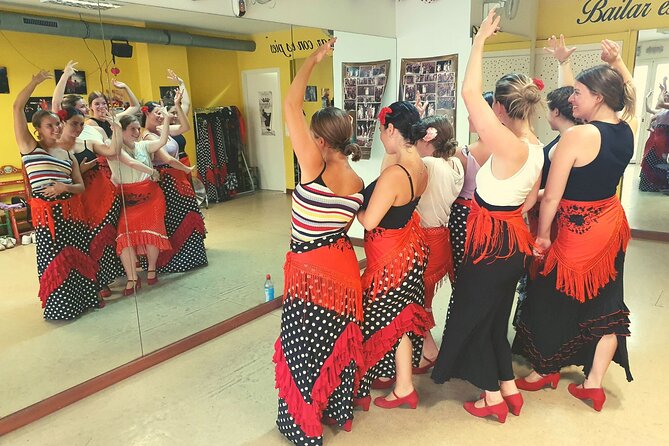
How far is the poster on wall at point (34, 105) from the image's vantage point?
2.43 meters

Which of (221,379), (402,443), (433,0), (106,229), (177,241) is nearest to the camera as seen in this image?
(402,443)

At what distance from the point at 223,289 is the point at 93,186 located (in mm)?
1314

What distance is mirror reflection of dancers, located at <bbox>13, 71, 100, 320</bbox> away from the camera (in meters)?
2.51

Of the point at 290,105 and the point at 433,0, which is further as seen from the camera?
the point at 433,0

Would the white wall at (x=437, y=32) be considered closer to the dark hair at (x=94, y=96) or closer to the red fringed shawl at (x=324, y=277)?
the red fringed shawl at (x=324, y=277)

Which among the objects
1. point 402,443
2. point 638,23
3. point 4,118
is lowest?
point 402,443

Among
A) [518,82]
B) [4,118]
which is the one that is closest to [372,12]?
[518,82]

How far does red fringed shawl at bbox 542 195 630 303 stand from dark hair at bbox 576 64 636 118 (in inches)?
17.4

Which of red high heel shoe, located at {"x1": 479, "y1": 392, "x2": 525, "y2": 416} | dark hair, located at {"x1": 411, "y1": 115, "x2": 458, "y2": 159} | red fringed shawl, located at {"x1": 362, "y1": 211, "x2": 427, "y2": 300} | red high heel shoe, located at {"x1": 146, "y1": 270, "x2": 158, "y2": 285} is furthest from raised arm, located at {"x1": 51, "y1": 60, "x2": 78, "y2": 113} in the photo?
red high heel shoe, located at {"x1": 479, "y1": 392, "x2": 525, "y2": 416}

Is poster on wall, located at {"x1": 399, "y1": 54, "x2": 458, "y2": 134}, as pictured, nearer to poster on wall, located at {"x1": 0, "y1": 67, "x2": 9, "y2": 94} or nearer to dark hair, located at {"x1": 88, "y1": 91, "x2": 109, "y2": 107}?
dark hair, located at {"x1": 88, "y1": 91, "x2": 109, "y2": 107}

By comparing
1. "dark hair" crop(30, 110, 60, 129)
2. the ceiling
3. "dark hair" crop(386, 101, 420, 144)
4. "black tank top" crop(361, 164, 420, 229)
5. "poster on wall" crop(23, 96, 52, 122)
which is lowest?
"black tank top" crop(361, 164, 420, 229)

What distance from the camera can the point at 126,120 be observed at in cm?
288

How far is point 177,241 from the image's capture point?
367cm

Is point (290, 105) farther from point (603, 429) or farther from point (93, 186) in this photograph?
point (603, 429)
